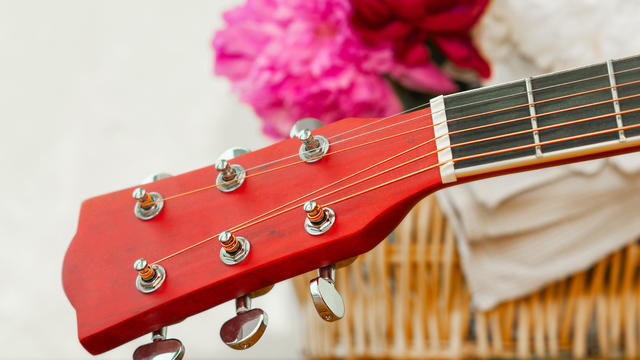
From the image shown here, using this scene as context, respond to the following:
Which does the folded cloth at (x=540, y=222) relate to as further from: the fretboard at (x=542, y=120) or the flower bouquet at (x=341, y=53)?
the fretboard at (x=542, y=120)

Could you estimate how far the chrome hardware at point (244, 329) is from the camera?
1.31ft

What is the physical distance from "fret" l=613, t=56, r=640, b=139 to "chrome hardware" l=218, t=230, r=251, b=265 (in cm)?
26

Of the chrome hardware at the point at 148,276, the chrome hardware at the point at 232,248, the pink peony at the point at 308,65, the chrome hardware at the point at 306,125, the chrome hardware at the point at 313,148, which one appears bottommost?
the chrome hardware at the point at 148,276

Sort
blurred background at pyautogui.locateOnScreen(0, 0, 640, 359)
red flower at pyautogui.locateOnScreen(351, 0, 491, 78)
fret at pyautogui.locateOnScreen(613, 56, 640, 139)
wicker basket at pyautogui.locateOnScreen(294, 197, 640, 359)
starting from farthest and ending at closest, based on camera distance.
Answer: blurred background at pyautogui.locateOnScreen(0, 0, 640, 359)
wicker basket at pyautogui.locateOnScreen(294, 197, 640, 359)
red flower at pyautogui.locateOnScreen(351, 0, 491, 78)
fret at pyautogui.locateOnScreen(613, 56, 640, 139)

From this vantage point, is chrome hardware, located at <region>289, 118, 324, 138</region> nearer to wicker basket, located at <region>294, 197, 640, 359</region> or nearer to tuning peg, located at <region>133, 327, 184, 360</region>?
tuning peg, located at <region>133, 327, 184, 360</region>

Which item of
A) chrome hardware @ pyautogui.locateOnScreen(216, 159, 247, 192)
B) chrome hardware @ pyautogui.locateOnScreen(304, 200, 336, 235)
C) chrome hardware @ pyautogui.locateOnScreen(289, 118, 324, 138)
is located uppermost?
chrome hardware @ pyautogui.locateOnScreen(289, 118, 324, 138)

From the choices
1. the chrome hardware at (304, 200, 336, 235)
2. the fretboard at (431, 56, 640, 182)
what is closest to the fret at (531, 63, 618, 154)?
the fretboard at (431, 56, 640, 182)

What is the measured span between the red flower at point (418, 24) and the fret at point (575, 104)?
0.20 meters

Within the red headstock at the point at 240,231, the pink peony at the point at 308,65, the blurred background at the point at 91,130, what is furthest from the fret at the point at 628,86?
the blurred background at the point at 91,130

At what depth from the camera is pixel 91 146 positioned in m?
0.90

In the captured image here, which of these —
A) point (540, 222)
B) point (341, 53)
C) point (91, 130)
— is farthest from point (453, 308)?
point (91, 130)

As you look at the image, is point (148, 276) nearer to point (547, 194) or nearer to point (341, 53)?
point (341, 53)

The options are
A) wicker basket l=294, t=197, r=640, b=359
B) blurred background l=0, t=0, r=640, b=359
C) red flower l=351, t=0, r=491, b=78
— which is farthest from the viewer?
blurred background l=0, t=0, r=640, b=359

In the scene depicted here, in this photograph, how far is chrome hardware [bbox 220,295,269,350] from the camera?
398 millimetres
